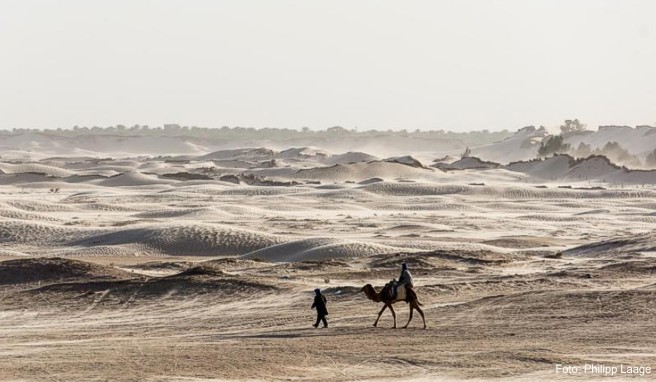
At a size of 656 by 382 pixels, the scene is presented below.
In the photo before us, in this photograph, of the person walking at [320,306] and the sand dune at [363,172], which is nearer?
the person walking at [320,306]

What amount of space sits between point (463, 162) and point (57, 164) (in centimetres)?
3585

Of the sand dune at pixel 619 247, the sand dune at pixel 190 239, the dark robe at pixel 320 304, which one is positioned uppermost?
the dark robe at pixel 320 304

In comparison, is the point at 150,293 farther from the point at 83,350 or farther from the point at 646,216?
the point at 646,216

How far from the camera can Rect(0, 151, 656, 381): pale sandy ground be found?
15898mm

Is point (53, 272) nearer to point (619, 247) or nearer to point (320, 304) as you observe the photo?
point (320, 304)

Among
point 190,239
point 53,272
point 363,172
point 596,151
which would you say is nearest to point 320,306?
point 53,272

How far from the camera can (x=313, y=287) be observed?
2550 centimetres

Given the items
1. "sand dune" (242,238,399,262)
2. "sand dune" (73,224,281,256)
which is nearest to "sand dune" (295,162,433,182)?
"sand dune" (73,224,281,256)

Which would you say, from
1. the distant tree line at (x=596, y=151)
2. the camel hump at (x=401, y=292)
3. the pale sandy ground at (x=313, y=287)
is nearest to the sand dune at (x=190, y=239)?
the pale sandy ground at (x=313, y=287)

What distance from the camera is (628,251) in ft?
108

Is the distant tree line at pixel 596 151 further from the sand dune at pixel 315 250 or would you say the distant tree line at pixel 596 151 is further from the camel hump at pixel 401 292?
the camel hump at pixel 401 292

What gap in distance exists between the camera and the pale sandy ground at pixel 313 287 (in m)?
15.9

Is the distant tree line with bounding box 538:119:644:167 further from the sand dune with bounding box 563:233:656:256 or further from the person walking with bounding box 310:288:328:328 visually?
the person walking with bounding box 310:288:328:328

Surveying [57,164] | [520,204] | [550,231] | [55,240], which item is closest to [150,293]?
[55,240]
